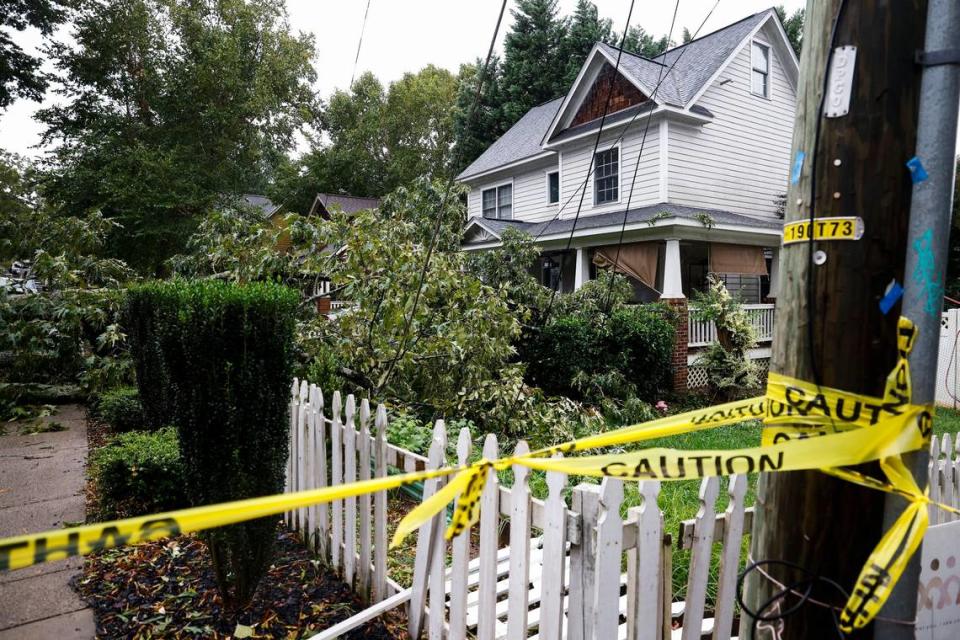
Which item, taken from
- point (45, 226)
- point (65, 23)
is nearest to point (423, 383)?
point (45, 226)

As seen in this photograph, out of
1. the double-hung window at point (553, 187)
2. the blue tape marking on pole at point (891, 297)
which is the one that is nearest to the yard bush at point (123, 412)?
the blue tape marking on pole at point (891, 297)

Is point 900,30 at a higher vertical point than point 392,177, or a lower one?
lower

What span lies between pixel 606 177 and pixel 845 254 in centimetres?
1407

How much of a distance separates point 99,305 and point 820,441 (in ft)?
31.9

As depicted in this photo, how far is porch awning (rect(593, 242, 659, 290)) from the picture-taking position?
13.0 m

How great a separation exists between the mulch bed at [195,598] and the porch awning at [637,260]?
1050cm

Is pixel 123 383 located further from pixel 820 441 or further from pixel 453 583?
pixel 820 441

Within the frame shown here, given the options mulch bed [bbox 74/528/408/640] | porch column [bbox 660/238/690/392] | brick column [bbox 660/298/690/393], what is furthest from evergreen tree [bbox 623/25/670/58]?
mulch bed [bbox 74/528/408/640]

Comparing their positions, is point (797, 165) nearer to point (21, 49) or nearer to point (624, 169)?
point (624, 169)

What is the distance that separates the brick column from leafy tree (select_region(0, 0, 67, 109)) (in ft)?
58.9

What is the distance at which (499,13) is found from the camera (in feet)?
11.0

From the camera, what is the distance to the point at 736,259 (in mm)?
14047

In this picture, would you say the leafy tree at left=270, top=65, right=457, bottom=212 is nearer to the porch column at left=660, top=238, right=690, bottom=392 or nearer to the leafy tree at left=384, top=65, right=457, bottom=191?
the leafy tree at left=384, top=65, right=457, bottom=191

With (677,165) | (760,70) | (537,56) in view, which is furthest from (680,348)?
(537,56)
